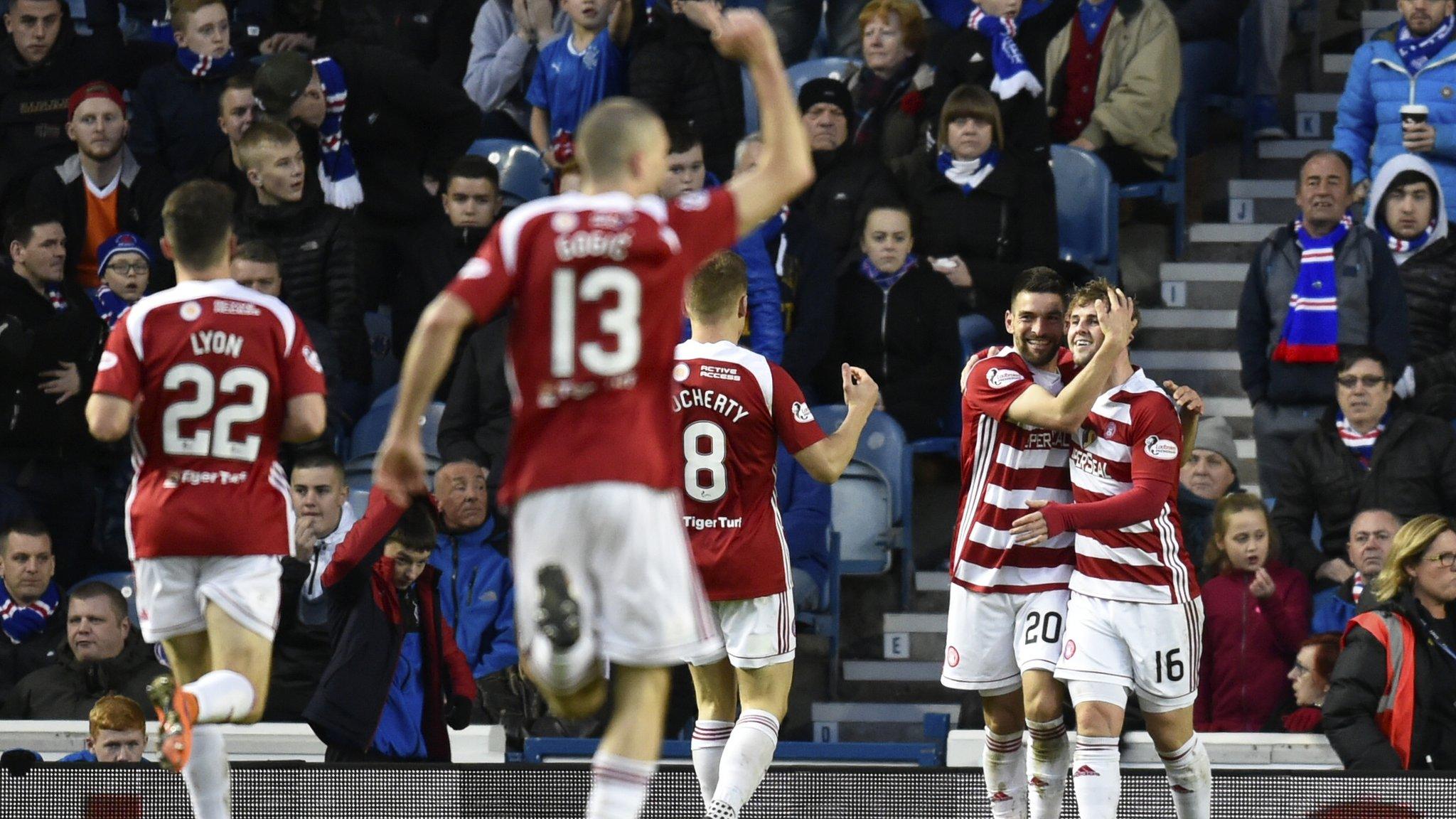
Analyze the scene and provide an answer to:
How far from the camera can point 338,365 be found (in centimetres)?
1094

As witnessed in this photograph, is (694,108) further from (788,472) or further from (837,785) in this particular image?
(837,785)

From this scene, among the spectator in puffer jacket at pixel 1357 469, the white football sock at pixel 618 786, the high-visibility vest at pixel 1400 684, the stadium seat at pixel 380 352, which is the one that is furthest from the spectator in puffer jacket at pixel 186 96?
the white football sock at pixel 618 786

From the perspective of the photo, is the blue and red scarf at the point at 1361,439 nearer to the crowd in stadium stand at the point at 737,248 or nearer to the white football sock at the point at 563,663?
the crowd in stadium stand at the point at 737,248

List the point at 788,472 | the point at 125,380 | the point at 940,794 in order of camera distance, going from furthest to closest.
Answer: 1. the point at 788,472
2. the point at 940,794
3. the point at 125,380

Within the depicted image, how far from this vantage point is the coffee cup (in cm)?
1156

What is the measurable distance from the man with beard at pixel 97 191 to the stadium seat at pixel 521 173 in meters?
1.88

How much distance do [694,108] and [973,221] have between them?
70.1 inches

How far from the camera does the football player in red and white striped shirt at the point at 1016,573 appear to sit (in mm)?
7320

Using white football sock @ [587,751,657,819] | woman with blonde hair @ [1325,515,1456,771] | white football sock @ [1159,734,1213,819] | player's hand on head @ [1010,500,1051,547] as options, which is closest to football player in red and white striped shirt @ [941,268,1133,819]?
player's hand on head @ [1010,500,1051,547]

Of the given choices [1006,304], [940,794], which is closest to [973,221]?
[1006,304]

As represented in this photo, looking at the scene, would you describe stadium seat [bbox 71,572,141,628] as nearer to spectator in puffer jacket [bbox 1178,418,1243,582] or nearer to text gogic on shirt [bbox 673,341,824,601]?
text gogic on shirt [bbox 673,341,824,601]

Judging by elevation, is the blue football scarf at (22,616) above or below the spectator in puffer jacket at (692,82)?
below

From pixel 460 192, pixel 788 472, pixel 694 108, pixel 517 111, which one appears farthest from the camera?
pixel 517 111

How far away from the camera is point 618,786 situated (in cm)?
555
